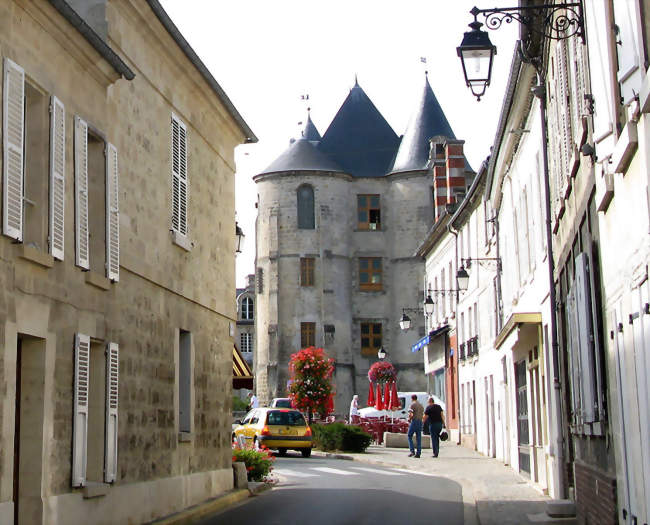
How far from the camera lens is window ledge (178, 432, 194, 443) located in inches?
592

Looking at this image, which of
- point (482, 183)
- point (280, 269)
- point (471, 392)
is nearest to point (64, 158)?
point (482, 183)

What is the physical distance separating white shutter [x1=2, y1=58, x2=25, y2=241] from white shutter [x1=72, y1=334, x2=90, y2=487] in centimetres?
191

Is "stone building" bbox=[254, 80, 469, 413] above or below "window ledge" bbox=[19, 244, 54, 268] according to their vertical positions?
above

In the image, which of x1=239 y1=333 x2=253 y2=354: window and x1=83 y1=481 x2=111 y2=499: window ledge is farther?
x1=239 y1=333 x2=253 y2=354: window

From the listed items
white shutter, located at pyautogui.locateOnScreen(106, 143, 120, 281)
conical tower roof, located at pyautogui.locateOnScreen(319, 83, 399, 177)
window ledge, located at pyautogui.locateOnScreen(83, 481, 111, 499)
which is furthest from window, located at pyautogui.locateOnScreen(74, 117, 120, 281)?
conical tower roof, located at pyautogui.locateOnScreen(319, 83, 399, 177)

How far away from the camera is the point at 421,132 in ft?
199

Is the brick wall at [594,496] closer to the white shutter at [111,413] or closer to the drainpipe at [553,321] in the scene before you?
the drainpipe at [553,321]

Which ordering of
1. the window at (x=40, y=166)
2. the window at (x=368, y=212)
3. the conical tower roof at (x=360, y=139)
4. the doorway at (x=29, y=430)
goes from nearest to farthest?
the window at (x=40, y=166), the doorway at (x=29, y=430), the window at (x=368, y=212), the conical tower roof at (x=360, y=139)

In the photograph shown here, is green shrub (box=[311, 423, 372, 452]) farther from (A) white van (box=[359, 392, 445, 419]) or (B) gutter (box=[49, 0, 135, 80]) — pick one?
(B) gutter (box=[49, 0, 135, 80])

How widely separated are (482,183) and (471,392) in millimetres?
8364

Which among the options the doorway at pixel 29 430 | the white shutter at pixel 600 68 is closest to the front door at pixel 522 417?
the white shutter at pixel 600 68

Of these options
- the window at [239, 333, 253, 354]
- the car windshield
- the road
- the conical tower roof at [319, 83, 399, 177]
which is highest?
the conical tower roof at [319, 83, 399, 177]

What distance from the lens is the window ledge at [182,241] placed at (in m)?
14.9

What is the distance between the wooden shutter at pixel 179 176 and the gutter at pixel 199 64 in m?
0.88
